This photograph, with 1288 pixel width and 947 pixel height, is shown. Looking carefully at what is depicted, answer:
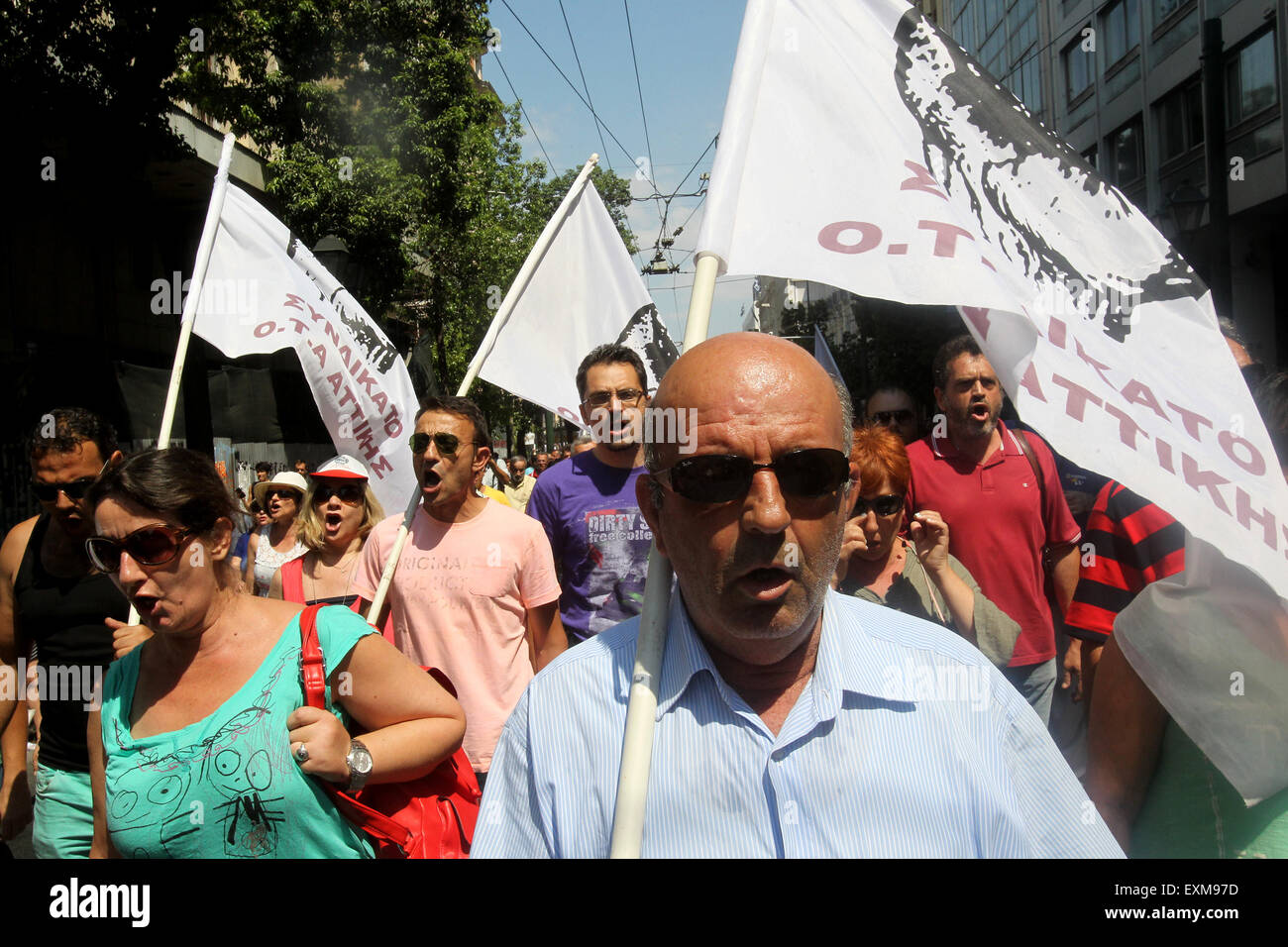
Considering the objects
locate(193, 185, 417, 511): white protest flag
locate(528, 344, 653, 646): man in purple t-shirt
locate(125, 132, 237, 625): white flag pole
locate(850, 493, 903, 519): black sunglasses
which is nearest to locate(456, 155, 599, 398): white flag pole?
locate(528, 344, 653, 646): man in purple t-shirt

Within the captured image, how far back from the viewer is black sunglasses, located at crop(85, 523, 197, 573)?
7.69ft

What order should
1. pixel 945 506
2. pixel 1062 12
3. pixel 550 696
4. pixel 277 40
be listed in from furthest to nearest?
pixel 1062 12, pixel 277 40, pixel 945 506, pixel 550 696

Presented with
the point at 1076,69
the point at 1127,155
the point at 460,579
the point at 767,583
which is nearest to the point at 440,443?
the point at 460,579

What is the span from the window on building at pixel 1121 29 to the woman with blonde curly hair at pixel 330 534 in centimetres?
2437

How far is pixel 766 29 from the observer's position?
2127 mm

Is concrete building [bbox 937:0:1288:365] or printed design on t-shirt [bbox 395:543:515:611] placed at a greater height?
concrete building [bbox 937:0:1288:365]

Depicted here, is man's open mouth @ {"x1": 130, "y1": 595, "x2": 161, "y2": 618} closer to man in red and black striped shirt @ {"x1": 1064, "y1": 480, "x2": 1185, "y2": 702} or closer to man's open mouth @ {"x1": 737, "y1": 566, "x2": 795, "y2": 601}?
man's open mouth @ {"x1": 737, "y1": 566, "x2": 795, "y2": 601}

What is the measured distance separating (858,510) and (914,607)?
1.25ft

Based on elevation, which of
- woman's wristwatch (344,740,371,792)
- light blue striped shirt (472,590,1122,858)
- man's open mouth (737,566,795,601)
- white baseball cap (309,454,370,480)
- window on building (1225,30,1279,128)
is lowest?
woman's wristwatch (344,740,371,792)

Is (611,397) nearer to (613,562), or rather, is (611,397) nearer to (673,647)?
(613,562)

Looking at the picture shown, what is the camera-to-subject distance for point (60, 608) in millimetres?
3400
